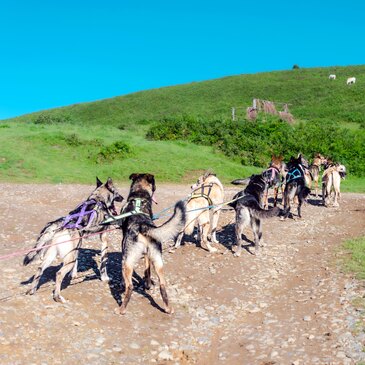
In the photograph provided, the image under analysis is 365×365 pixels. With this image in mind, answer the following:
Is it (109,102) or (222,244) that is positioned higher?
(109,102)

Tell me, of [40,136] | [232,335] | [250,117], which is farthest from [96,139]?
[232,335]

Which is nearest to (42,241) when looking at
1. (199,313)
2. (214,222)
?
(199,313)

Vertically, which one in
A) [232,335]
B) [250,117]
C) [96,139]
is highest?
[250,117]

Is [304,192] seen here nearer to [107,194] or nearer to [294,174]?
[294,174]

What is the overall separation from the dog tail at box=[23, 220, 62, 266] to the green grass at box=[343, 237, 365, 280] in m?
5.90

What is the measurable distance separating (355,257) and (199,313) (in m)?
4.40

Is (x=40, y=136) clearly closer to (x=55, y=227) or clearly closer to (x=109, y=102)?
(x=55, y=227)

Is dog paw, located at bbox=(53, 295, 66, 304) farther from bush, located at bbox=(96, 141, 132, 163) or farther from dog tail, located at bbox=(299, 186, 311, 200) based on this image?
bush, located at bbox=(96, 141, 132, 163)

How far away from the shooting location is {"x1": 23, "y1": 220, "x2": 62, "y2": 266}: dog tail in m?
6.99

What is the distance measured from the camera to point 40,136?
1047 inches

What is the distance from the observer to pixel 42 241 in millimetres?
7094

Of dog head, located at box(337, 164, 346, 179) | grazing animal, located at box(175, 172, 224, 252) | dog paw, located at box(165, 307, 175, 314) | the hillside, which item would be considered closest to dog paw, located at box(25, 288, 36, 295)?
dog paw, located at box(165, 307, 175, 314)

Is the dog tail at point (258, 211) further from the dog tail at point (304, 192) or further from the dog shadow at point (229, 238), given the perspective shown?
the dog tail at point (304, 192)

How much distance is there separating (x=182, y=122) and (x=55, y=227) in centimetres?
2570
